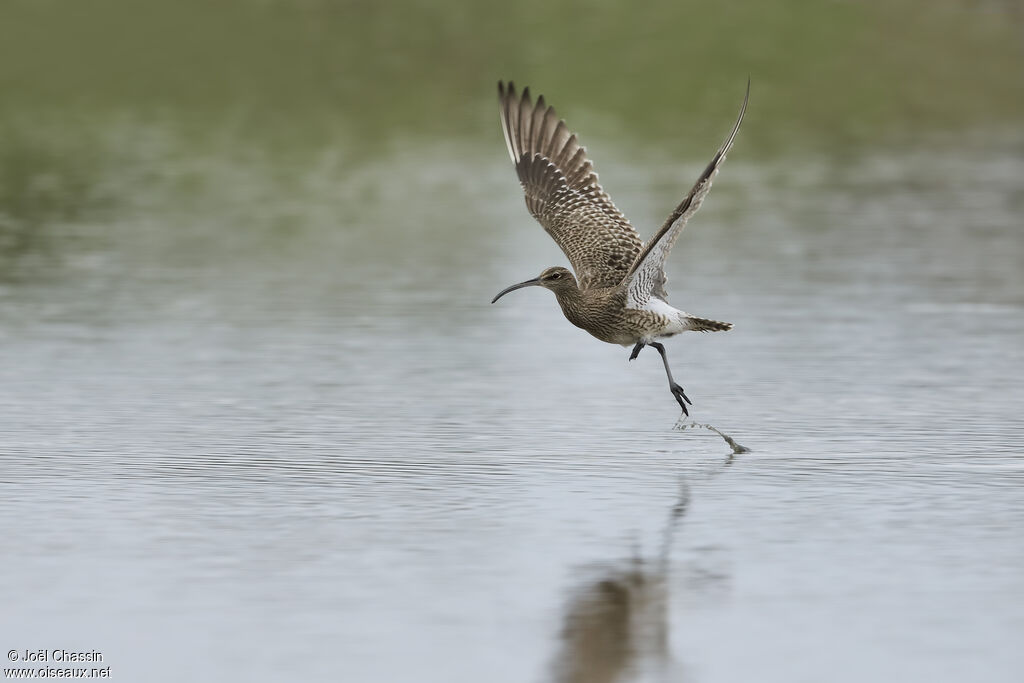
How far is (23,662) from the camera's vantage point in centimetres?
775

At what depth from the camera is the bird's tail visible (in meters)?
12.3

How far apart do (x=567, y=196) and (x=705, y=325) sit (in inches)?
108

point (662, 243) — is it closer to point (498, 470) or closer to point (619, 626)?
point (498, 470)

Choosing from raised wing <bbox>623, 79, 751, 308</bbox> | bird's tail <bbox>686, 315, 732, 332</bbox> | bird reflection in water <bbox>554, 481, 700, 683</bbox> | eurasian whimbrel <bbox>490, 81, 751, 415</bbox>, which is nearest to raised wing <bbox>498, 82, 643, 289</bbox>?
eurasian whimbrel <bbox>490, 81, 751, 415</bbox>

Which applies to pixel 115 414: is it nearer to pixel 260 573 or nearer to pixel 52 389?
pixel 52 389

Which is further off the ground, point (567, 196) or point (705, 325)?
point (567, 196)

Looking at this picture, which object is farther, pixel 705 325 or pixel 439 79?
pixel 439 79

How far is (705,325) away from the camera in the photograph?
494 inches

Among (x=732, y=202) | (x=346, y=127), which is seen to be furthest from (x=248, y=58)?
(x=732, y=202)

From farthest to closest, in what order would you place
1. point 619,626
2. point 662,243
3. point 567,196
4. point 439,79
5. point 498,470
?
point 439,79
point 567,196
point 662,243
point 498,470
point 619,626

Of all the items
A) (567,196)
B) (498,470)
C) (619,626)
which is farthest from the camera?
(567,196)

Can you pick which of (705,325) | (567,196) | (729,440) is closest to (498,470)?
(729,440)

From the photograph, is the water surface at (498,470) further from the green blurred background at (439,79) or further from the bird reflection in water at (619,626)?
the green blurred background at (439,79)

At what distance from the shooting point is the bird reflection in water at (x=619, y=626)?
300 inches
